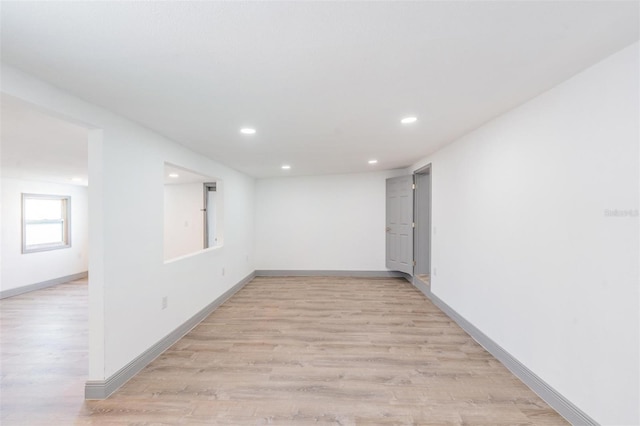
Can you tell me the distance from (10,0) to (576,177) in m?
3.00

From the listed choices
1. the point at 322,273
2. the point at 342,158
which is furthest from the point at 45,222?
the point at 342,158

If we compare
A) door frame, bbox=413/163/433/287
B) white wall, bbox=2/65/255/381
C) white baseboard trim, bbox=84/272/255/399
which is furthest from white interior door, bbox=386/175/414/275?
white wall, bbox=2/65/255/381

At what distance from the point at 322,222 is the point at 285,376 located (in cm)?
393

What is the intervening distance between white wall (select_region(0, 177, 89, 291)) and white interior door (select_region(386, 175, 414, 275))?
7.00 metres

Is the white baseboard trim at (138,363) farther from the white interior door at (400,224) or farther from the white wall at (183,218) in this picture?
the white interior door at (400,224)

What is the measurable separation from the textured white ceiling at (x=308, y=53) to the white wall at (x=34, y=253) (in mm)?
4957

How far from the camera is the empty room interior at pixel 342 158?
1.28 meters

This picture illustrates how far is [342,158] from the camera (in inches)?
165

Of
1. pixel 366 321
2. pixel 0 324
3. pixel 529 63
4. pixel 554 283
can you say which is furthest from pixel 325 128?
pixel 0 324

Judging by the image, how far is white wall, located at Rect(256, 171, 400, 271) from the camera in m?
5.88

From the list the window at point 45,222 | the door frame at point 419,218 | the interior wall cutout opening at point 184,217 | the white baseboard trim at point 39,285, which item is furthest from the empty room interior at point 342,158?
the interior wall cutout opening at point 184,217

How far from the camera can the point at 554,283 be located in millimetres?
1902

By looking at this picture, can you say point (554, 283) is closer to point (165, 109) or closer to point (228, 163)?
point (165, 109)

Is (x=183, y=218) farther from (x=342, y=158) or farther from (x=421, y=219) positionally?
(x=421, y=219)
